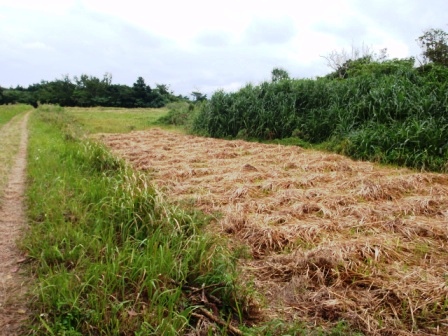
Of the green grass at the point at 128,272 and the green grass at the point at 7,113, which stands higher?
the green grass at the point at 7,113

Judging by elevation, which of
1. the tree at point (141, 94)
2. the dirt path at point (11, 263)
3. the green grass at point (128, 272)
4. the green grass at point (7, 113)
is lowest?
the dirt path at point (11, 263)

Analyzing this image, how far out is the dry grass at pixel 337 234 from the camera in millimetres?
2283

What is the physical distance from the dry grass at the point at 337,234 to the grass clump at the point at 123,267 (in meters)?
0.43

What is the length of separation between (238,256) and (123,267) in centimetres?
105

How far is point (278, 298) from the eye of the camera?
244 cm

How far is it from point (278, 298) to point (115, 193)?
1.93 metres

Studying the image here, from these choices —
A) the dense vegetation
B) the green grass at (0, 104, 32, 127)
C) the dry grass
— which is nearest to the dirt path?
the dry grass

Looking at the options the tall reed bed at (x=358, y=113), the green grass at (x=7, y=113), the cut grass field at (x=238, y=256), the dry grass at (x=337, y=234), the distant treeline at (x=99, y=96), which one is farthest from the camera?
the distant treeline at (x=99, y=96)

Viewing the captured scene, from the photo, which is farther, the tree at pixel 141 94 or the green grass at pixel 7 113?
the tree at pixel 141 94

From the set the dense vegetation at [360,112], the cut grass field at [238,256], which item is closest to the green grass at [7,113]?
the dense vegetation at [360,112]

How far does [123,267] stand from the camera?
2285 millimetres

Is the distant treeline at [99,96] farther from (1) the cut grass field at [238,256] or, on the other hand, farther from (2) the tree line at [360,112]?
(1) the cut grass field at [238,256]

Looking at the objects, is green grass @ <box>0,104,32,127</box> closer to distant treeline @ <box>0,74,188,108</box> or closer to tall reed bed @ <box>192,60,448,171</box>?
tall reed bed @ <box>192,60,448,171</box>

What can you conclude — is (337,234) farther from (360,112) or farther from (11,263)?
(360,112)
